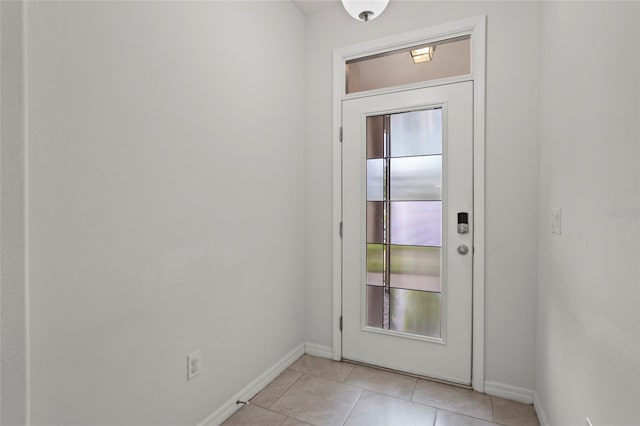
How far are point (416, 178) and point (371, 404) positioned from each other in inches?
57.3

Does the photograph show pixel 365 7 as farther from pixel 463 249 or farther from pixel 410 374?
pixel 410 374

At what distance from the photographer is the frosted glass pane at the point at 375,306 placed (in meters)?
2.42

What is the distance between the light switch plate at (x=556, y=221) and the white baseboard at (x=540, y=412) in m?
0.96

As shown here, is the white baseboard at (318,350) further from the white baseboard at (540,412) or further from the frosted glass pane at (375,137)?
the frosted glass pane at (375,137)

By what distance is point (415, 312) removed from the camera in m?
2.31

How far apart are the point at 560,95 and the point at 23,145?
2.09m

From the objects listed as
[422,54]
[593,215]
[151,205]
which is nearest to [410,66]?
[422,54]

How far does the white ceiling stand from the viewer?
2457mm

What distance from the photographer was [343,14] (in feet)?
8.19

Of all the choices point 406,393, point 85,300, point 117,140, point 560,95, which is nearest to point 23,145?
point 117,140

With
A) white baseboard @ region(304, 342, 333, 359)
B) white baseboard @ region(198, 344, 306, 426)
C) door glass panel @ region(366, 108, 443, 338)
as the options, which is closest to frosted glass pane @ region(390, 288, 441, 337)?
door glass panel @ region(366, 108, 443, 338)

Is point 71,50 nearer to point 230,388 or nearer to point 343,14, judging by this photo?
point 230,388

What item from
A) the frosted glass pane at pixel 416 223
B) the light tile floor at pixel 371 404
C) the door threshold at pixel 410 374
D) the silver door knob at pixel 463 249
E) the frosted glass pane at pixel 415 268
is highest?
the frosted glass pane at pixel 416 223

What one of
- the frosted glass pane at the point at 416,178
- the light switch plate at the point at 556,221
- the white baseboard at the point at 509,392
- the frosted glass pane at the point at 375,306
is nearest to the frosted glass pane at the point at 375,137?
the frosted glass pane at the point at 416,178
